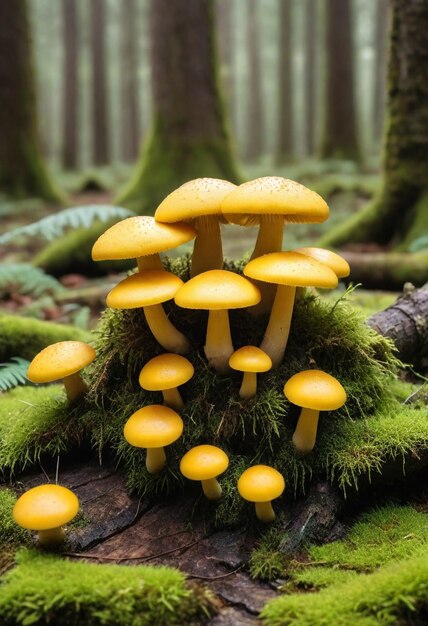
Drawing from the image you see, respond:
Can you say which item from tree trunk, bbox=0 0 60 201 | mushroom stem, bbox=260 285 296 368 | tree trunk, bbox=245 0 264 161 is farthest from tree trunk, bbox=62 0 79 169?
mushroom stem, bbox=260 285 296 368

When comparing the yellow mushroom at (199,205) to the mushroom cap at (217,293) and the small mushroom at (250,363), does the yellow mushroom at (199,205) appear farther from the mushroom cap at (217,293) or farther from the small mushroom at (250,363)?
the small mushroom at (250,363)

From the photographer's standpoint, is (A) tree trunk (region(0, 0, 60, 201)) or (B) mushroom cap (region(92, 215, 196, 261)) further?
(A) tree trunk (region(0, 0, 60, 201))

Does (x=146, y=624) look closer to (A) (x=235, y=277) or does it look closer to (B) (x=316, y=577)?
(B) (x=316, y=577)

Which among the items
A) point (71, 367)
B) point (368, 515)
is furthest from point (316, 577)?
point (71, 367)

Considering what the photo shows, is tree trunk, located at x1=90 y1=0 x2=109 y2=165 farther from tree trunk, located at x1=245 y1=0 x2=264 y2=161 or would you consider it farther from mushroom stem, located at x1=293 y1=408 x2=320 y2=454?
mushroom stem, located at x1=293 y1=408 x2=320 y2=454

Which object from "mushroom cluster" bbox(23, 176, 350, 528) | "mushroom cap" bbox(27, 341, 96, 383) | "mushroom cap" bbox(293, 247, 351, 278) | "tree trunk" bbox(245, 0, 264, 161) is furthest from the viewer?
"tree trunk" bbox(245, 0, 264, 161)

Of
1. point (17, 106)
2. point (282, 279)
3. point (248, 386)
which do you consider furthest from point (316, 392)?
point (17, 106)

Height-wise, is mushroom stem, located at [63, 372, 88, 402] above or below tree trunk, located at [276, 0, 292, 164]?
below
